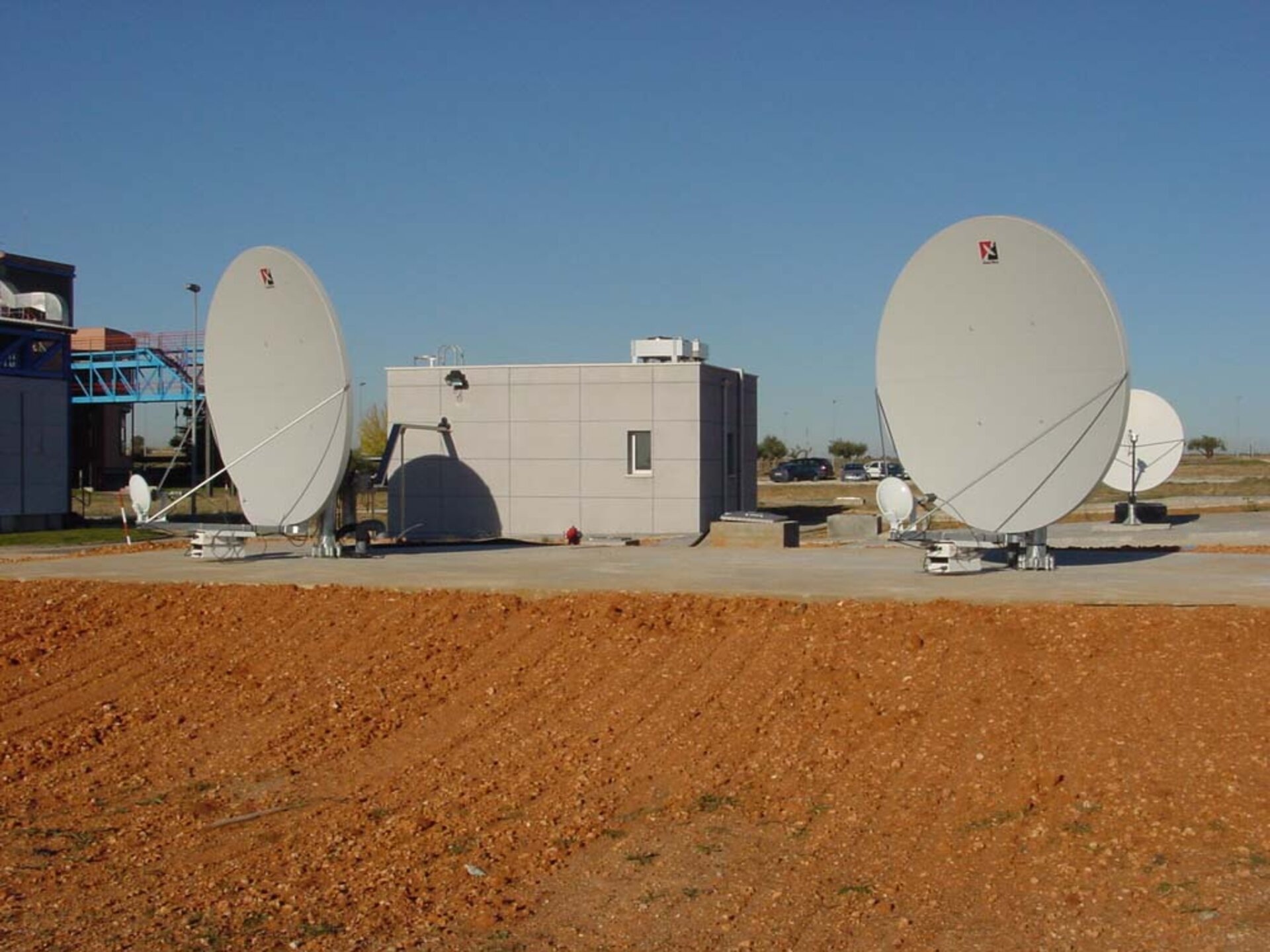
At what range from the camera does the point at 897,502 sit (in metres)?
21.3

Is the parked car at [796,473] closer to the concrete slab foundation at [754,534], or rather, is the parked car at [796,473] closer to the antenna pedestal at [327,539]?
the concrete slab foundation at [754,534]

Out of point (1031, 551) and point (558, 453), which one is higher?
point (558, 453)

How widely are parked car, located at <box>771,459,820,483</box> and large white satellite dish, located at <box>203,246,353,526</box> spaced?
6274cm

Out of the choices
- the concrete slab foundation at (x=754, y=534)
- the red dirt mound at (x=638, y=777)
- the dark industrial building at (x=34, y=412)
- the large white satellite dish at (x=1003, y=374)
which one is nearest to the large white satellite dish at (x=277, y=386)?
the red dirt mound at (x=638, y=777)

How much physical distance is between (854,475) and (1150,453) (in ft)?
162

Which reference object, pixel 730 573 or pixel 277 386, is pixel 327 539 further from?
pixel 730 573

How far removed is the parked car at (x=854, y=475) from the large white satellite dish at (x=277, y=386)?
209 feet

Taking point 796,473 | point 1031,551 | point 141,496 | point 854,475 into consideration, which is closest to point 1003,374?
point 1031,551

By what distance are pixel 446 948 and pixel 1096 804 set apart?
5.11 meters

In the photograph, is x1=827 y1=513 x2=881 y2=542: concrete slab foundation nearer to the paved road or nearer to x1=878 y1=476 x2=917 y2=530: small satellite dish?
the paved road

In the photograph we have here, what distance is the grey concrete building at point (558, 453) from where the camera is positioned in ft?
104

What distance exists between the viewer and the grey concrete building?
31.6 meters

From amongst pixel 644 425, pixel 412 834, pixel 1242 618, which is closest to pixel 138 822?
pixel 412 834

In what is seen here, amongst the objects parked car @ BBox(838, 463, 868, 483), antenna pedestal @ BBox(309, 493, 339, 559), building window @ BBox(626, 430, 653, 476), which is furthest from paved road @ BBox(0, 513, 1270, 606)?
parked car @ BBox(838, 463, 868, 483)
